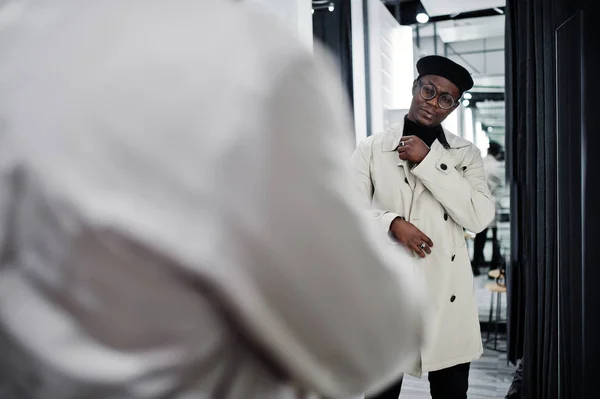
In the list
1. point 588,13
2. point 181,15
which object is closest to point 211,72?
point 181,15

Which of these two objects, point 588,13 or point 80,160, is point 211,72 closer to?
point 80,160

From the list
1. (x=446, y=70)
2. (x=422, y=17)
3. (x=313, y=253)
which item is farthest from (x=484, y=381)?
(x=313, y=253)

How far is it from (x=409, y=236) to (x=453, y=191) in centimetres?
22

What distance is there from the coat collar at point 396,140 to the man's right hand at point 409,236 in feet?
0.93

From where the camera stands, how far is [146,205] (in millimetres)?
385

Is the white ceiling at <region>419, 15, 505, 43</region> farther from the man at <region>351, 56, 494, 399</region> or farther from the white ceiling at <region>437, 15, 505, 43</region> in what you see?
the man at <region>351, 56, 494, 399</region>

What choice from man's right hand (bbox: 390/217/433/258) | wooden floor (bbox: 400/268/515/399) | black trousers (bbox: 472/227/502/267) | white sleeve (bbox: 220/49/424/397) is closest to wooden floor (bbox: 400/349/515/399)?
wooden floor (bbox: 400/268/515/399)

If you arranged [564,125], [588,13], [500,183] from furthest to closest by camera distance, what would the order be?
1. [500,183]
2. [564,125]
3. [588,13]

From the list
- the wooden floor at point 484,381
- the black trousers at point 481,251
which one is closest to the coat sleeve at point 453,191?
the wooden floor at point 484,381

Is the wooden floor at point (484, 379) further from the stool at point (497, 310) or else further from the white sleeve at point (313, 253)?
the white sleeve at point (313, 253)

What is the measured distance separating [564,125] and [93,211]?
4.82 feet

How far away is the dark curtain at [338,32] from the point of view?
2.53 meters

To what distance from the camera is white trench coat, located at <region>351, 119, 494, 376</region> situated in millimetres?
1653

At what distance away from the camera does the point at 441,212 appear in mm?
1725
